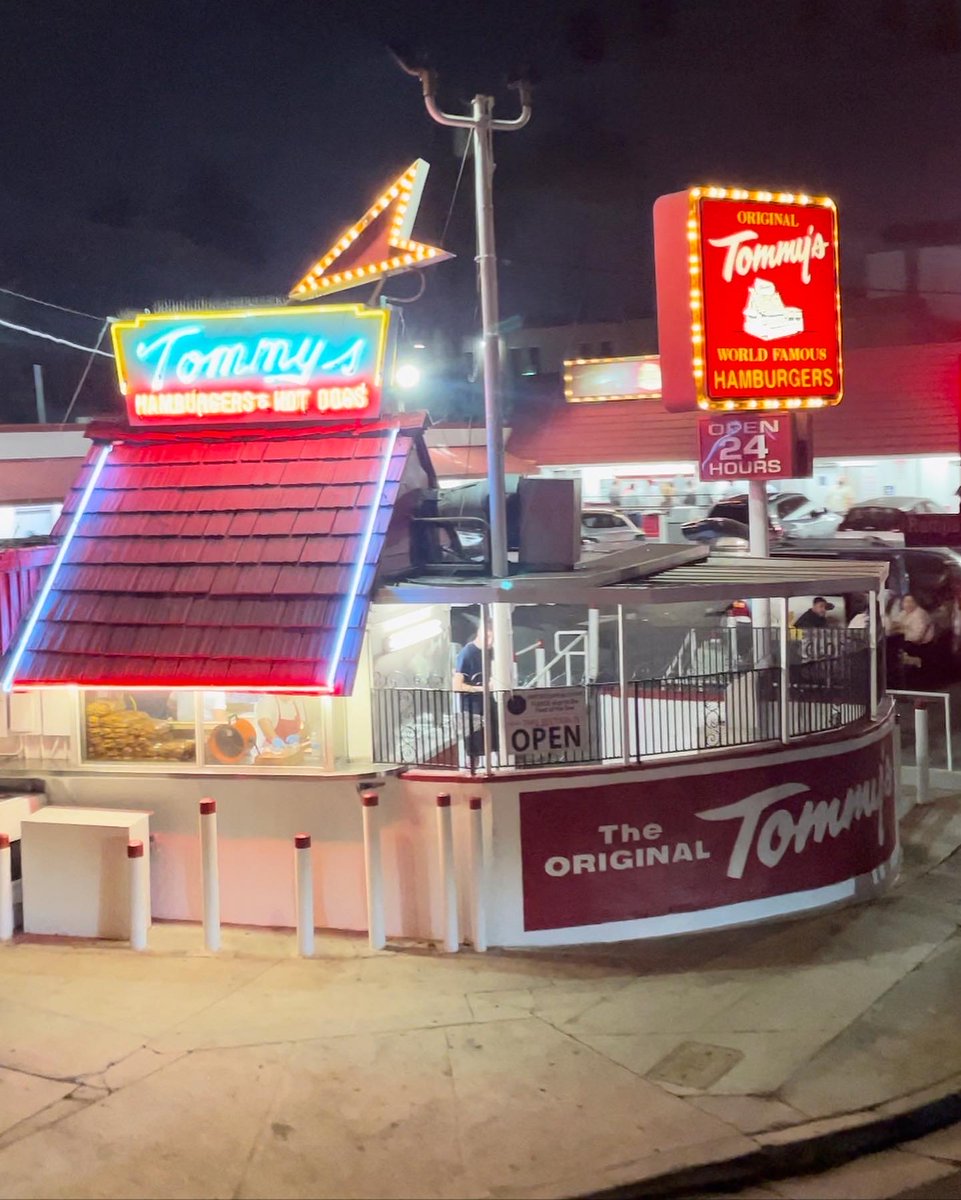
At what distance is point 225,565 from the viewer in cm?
1024

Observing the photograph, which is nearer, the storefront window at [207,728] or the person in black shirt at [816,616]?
the storefront window at [207,728]

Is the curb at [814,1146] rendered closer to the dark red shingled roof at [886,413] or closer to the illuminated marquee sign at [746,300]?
the illuminated marquee sign at [746,300]

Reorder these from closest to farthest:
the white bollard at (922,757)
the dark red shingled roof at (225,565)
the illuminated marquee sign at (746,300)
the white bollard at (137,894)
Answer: the white bollard at (137,894) < the dark red shingled roof at (225,565) < the white bollard at (922,757) < the illuminated marquee sign at (746,300)

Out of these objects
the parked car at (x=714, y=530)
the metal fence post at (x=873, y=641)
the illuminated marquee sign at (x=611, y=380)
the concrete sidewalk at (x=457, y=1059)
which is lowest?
the concrete sidewalk at (x=457, y=1059)

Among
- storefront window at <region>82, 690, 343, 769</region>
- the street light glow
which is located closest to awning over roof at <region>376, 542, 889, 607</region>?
storefront window at <region>82, 690, 343, 769</region>

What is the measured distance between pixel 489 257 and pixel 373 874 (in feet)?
16.5

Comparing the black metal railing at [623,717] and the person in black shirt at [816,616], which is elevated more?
the person in black shirt at [816,616]

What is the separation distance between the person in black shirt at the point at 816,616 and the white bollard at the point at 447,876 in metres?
7.60

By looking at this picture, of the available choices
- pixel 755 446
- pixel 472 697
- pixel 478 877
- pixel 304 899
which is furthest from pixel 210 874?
pixel 755 446

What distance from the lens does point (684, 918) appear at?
949 cm

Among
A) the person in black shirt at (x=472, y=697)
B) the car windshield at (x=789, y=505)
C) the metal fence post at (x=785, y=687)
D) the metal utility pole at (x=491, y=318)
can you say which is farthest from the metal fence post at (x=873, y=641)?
the car windshield at (x=789, y=505)

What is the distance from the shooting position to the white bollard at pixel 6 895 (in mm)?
9281

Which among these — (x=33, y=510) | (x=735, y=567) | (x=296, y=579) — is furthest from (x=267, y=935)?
(x=33, y=510)

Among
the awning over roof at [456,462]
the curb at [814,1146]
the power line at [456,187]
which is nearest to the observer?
the curb at [814,1146]
